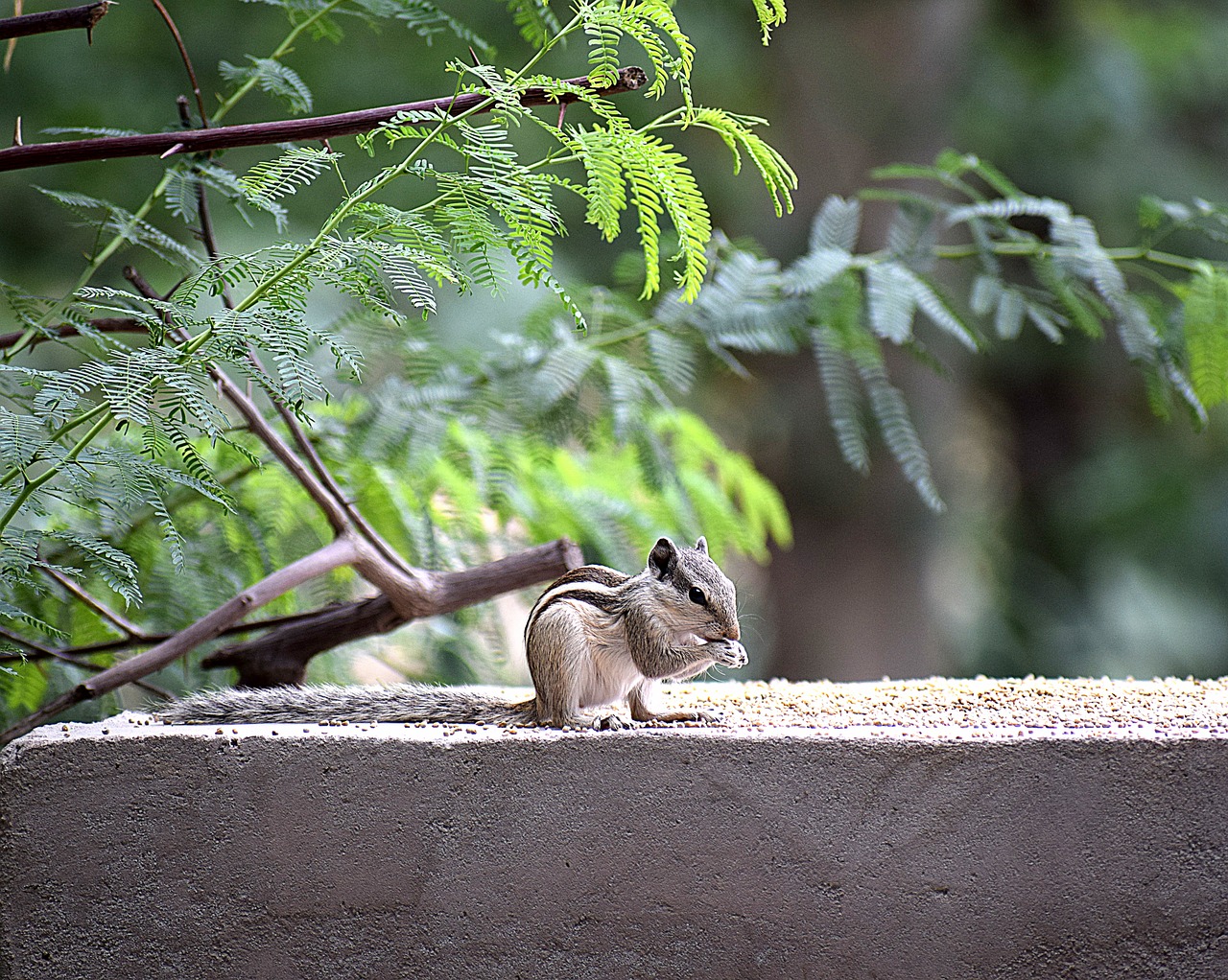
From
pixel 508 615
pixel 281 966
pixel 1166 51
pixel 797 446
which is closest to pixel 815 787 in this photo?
pixel 281 966

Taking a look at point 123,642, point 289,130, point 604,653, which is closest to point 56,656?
point 123,642

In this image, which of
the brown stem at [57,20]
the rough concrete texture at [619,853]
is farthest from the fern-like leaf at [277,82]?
the rough concrete texture at [619,853]

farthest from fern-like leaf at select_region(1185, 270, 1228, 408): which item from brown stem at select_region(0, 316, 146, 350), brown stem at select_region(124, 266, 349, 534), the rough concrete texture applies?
brown stem at select_region(0, 316, 146, 350)

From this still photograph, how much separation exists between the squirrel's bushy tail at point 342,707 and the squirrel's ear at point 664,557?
0.85 feet

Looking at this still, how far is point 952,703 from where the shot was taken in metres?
1.79

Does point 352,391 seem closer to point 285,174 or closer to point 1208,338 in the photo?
point 285,174

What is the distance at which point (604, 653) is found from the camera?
1612 millimetres

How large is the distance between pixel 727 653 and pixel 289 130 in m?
0.85

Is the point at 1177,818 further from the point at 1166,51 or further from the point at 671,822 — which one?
the point at 1166,51

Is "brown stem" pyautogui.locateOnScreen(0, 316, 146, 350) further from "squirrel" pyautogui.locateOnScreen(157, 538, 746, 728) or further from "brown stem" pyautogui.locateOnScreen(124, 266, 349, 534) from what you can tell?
"squirrel" pyautogui.locateOnScreen(157, 538, 746, 728)

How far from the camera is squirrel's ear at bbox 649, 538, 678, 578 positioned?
5.39ft

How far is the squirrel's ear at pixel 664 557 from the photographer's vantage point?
1.64m

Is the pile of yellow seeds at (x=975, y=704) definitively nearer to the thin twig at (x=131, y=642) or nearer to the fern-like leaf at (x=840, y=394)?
the fern-like leaf at (x=840, y=394)

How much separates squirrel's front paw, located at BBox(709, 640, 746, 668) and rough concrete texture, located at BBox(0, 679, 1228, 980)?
0.12 meters
